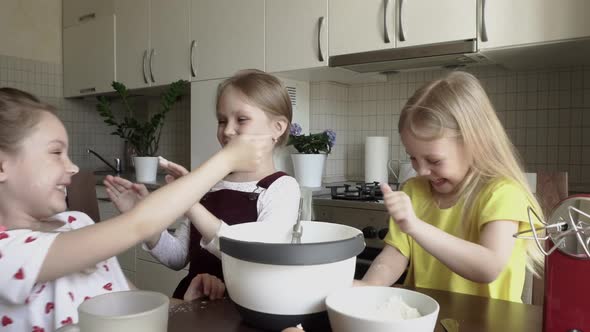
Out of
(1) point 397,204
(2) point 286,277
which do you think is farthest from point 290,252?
(1) point 397,204

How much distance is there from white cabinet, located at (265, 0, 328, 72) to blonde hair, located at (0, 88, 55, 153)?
146cm

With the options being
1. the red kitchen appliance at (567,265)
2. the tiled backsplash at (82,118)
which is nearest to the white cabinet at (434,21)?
the red kitchen appliance at (567,265)

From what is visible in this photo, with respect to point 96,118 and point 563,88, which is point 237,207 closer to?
point 563,88

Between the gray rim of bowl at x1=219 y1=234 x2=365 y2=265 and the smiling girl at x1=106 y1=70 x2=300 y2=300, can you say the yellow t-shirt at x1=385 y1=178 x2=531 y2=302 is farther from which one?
the gray rim of bowl at x1=219 y1=234 x2=365 y2=265

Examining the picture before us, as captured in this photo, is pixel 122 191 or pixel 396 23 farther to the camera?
pixel 396 23

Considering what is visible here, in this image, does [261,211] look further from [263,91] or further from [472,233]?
[472,233]

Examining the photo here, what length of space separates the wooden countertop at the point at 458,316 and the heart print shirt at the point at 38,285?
178 mm

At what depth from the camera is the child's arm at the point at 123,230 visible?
0.66 metres

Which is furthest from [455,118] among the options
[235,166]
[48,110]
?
[48,110]

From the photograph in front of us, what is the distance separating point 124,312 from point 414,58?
5.14 feet

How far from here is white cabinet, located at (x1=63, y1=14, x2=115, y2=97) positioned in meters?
3.09

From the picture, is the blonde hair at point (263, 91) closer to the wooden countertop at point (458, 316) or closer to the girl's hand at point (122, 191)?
the girl's hand at point (122, 191)

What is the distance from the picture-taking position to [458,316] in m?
0.69

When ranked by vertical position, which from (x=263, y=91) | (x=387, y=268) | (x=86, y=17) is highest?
(x=86, y=17)
